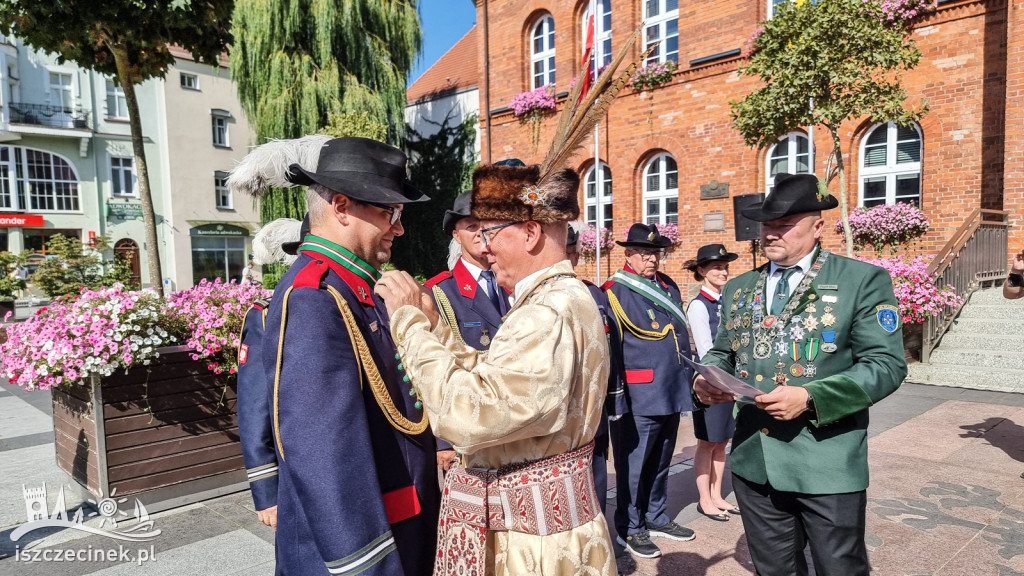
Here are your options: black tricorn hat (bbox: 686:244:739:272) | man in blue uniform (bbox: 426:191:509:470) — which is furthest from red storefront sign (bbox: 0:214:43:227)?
black tricorn hat (bbox: 686:244:739:272)

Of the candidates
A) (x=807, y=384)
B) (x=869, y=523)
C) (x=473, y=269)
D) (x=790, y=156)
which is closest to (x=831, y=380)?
(x=807, y=384)

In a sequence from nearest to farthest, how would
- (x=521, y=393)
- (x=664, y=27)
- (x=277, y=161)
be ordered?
(x=521, y=393), (x=277, y=161), (x=664, y=27)

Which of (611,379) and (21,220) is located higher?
(21,220)

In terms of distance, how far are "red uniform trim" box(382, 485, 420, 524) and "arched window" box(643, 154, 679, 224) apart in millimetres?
14481

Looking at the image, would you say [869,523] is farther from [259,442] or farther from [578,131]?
[259,442]

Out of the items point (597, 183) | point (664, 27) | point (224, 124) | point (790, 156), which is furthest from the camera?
point (224, 124)

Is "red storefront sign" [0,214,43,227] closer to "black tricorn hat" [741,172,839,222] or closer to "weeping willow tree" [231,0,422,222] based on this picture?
"weeping willow tree" [231,0,422,222]

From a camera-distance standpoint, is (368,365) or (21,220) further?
(21,220)

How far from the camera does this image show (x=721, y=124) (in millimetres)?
14273

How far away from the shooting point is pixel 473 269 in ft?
12.8

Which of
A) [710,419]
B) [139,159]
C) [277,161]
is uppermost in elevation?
[139,159]

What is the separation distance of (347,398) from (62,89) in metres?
34.7

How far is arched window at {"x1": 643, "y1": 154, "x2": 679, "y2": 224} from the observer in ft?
51.7

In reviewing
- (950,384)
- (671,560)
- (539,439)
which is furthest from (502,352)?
(950,384)
